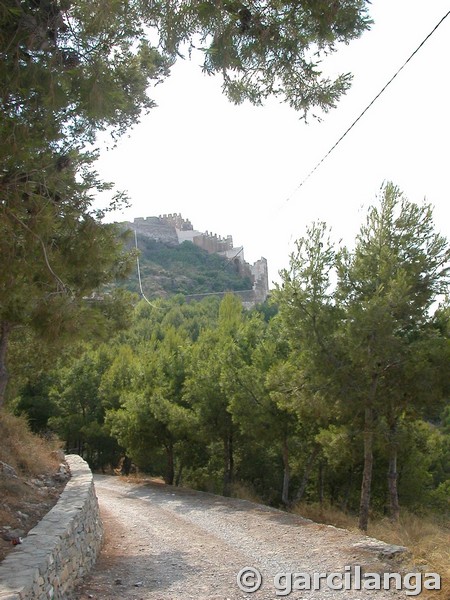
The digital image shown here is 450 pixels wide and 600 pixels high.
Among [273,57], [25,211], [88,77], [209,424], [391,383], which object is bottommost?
[209,424]

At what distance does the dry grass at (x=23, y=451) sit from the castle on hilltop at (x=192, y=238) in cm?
6410

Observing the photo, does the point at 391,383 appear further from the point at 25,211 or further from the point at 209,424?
the point at 209,424

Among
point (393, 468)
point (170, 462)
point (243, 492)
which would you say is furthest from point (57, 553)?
point (170, 462)

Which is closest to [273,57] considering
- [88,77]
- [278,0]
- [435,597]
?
[278,0]

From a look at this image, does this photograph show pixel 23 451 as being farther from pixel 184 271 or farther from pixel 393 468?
pixel 184 271

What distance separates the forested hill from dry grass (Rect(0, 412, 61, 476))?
57329mm

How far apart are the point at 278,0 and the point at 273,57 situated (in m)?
0.56

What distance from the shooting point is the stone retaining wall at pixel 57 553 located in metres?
4.85

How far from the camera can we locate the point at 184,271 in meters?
89.8

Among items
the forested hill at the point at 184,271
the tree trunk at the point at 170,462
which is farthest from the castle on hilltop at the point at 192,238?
the tree trunk at the point at 170,462

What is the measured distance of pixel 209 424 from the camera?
1955cm

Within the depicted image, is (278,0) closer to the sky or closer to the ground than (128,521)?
closer to the sky

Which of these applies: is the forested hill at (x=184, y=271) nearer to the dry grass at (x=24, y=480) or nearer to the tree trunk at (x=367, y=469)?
the dry grass at (x=24, y=480)

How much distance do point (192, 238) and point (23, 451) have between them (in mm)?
101937
